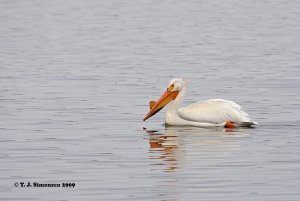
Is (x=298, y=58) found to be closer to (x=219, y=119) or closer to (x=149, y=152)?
(x=219, y=119)

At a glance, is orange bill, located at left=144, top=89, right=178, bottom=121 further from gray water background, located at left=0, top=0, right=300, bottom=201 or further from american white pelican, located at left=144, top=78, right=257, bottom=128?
american white pelican, located at left=144, top=78, right=257, bottom=128

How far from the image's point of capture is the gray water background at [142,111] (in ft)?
38.5

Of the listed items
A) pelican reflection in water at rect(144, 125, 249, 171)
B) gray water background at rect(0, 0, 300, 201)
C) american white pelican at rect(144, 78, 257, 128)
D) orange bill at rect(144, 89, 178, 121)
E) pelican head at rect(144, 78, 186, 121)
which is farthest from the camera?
pelican head at rect(144, 78, 186, 121)

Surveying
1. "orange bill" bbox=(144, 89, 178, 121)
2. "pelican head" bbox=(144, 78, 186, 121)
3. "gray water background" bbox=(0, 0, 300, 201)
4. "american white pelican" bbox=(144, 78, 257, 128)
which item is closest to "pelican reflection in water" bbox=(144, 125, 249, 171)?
"gray water background" bbox=(0, 0, 300, 201)

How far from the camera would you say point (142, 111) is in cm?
1853

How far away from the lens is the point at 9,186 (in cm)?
1152

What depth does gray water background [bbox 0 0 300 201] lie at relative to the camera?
38.5ft

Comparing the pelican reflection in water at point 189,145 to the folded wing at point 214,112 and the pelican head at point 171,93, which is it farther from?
the pelican head at point 171,93

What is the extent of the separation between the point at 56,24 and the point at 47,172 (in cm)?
3451

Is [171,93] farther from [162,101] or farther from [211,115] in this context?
[211,115]

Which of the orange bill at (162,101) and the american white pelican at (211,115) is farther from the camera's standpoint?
the orange bill at (162,101)

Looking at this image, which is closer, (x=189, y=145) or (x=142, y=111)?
(x=189, y=145)

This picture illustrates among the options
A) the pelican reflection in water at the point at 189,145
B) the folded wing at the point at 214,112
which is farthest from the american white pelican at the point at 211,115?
the pelican reflection in water at the point at 189,145

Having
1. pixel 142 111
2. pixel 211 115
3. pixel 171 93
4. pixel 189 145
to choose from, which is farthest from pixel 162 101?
pixel 189 145
